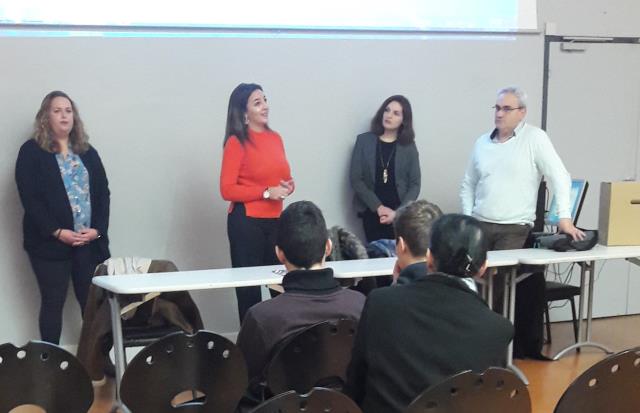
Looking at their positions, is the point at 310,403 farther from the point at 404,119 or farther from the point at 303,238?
the point at 404,119

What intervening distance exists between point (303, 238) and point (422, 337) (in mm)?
718

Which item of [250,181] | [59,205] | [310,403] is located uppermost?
[250,181]

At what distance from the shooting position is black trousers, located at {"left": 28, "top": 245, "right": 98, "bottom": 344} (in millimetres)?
3656

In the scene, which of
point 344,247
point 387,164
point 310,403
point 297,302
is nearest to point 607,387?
point 310,403

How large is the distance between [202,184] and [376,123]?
3.84 ft

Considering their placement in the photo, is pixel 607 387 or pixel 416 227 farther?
pixel 416 227

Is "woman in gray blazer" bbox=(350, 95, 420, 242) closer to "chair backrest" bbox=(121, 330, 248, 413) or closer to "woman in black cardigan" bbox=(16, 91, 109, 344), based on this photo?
"woman in black cardigan" bbox=(16, 91, 109, 344)

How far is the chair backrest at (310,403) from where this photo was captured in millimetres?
1392

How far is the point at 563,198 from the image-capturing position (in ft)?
11.7

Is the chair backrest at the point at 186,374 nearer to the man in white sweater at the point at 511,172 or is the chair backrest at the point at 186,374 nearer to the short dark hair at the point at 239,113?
the short dark hair at the point at 239,113

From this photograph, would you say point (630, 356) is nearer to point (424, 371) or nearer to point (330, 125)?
point (424, 371)

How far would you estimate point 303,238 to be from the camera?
2174 mm

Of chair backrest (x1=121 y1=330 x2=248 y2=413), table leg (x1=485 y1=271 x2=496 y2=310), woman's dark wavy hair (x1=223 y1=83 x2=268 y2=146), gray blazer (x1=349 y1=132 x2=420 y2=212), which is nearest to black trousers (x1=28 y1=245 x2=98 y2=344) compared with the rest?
woman's dark wavy hair (x1=223 y1=83 x2=268 y2=146)

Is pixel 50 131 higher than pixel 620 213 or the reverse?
higher
